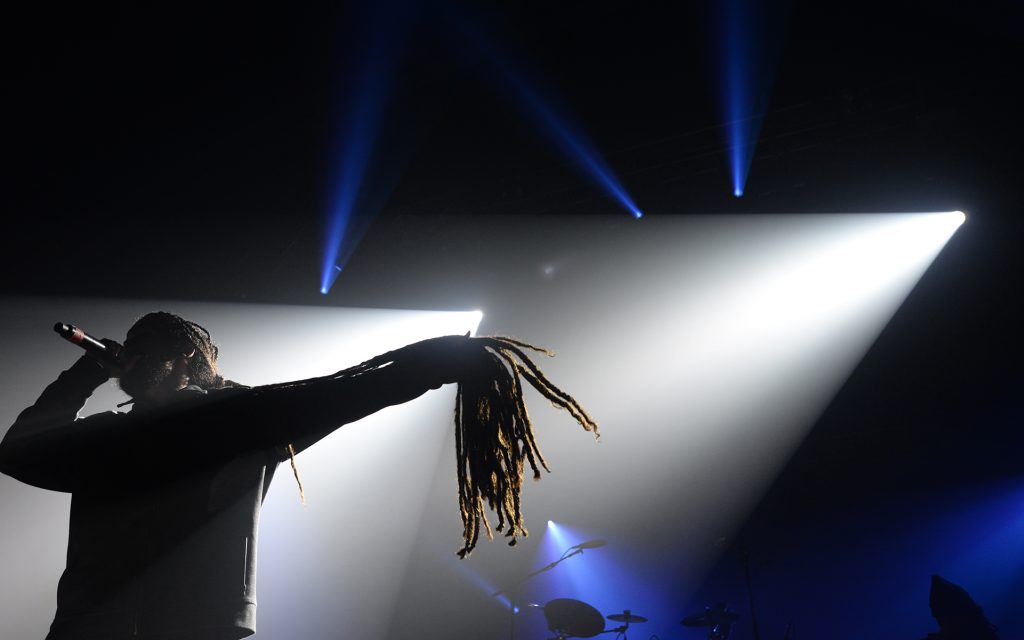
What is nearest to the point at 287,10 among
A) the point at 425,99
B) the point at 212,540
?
the point at 425,99

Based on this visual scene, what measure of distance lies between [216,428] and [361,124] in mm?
3359

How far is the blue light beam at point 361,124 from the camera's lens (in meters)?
3.68

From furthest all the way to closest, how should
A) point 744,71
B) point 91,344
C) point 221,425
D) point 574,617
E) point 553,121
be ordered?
point 574,617 < point 553,121 < point 744,71 < point 91,344 < point 221,425

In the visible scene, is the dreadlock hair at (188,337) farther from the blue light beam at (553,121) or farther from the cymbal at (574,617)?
the cymbal at (574,617)

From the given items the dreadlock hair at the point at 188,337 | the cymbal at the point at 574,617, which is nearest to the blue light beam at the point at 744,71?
the cymbal at the point at 574,617

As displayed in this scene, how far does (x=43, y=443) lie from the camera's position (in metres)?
1.24

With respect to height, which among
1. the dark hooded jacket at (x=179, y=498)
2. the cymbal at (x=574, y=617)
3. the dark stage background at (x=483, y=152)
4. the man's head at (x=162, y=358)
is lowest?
the cymbal at (x=574, y=617)

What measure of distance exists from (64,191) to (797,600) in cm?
711

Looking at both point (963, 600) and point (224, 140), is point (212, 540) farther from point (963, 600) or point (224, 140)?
point (963, 600)

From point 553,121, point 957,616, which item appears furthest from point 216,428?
point 957,616

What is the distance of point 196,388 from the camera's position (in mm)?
1402

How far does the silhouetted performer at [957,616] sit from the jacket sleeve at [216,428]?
14.7 feet

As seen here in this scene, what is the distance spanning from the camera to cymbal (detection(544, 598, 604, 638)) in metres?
4.82

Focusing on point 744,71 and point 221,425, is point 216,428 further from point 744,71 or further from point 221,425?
point 744,71
